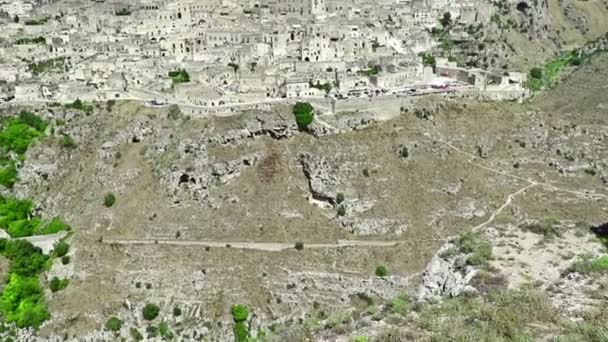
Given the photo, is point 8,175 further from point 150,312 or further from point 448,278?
point 448,278

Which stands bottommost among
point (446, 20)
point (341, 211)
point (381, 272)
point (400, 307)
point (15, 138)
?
point (381, 272)

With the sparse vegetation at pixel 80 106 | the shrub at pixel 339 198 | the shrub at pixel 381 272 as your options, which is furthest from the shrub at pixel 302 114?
the sparse vegetation at pixel 80 106

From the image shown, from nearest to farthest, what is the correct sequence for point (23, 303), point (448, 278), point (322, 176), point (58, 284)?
point (448, 278) → point (23, 303) → point (58, 284) → point (322, 176)

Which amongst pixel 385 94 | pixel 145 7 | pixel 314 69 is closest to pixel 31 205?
pixel 314 69

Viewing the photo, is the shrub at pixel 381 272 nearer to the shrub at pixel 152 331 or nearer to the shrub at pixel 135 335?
the shrub at pixel 152 331

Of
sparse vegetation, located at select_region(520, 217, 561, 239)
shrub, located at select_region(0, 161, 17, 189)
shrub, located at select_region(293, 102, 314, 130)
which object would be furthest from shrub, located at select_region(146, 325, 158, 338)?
sparse vegetation, located at select_region(520, 217, 561, 239)

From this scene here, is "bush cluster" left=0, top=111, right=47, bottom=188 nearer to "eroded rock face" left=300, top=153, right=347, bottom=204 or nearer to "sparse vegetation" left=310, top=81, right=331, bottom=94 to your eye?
"eroded rock face" left=300, top=153, right=347, bottom=204

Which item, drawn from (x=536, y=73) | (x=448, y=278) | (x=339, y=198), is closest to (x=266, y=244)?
(x=339, y=198)
